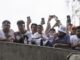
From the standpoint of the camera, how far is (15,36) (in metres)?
9.84

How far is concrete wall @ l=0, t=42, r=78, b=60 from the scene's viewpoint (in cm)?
876

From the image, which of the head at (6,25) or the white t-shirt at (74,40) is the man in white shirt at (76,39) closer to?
the white t-shirt at (74,40)

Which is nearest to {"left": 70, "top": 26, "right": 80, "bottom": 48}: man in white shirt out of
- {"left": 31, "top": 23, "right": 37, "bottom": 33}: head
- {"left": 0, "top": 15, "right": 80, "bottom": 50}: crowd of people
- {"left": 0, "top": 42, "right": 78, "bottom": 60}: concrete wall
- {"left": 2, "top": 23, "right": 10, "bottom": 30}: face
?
{"left": 0, "top": 15, "right": 80, "bottom": 50}: crowd of people

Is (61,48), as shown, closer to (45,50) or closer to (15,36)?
(45,50)

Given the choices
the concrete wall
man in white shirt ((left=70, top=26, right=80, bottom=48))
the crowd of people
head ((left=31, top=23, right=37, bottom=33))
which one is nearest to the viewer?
the concrete wall

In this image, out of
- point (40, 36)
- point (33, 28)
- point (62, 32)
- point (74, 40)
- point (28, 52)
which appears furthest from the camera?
point (33, 28)

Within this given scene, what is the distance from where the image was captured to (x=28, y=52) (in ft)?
29.4

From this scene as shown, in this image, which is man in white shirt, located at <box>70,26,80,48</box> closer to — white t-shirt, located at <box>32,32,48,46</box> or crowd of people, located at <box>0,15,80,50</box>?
crowd of people, located at <box>0,15,80,50</box>

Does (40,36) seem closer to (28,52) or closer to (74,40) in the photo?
(74,40)

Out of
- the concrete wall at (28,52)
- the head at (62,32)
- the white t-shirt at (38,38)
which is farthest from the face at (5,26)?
the head at (62,32)

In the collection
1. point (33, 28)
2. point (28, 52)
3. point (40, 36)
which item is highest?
point (33, 28)

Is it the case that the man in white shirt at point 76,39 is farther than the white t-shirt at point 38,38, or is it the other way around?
the white t-shirt at point 38,38

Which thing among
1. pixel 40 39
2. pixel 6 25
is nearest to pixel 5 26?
pixel 6 25

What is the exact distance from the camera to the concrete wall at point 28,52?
8.76 m
